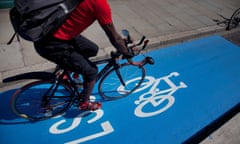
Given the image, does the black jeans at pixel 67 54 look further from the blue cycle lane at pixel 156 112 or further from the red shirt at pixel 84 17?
the blue cycle lane at pixel 156 112

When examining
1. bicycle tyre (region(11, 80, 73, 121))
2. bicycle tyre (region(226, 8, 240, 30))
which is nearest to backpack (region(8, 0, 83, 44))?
bicycle tyre (region(11, 80, 73, 121))

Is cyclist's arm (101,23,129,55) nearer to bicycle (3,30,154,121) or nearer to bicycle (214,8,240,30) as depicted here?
bicycle (3,30,154,121)

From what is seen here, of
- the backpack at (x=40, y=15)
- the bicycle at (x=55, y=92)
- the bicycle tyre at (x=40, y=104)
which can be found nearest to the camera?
the backpack at (x=40, y=15)

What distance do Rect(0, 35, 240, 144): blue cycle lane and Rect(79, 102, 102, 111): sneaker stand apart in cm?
10

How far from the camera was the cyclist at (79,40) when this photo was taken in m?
2.35

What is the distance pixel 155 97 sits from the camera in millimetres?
4152

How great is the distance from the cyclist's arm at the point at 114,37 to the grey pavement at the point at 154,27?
1892mm

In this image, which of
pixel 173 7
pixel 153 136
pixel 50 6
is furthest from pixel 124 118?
pixel 173 7

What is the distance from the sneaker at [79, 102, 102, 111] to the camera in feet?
11.7

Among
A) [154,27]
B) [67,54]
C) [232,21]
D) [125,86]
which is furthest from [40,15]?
[232,21]

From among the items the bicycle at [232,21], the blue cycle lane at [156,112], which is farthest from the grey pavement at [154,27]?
the blue cycle lane at [156,112]

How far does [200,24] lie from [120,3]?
9.51 ft

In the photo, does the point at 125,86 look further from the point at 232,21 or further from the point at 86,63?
the point at 232,21

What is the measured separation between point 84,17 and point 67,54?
56 centimetres
